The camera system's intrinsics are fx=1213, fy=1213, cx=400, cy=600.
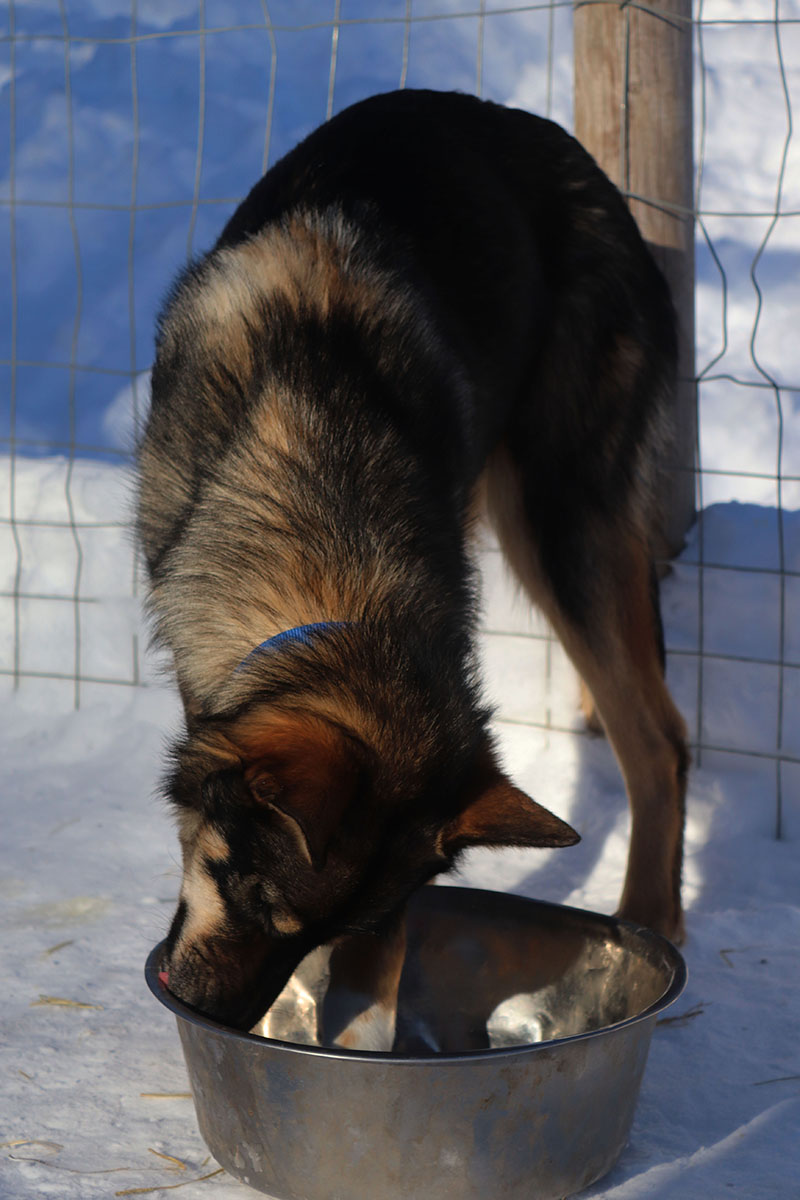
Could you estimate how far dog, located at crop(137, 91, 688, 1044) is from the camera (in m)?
2.10

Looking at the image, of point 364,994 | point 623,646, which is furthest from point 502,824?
point 623,646

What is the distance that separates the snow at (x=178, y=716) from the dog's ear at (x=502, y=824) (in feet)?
2.45

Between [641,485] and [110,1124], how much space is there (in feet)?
7.59

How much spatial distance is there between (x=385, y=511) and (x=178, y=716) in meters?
2.32

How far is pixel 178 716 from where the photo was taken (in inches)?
183

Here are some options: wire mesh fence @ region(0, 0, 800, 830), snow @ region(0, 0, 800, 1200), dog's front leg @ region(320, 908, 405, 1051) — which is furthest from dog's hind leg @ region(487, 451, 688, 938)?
dog's front leg @ region(320, 908, 405, 1051)

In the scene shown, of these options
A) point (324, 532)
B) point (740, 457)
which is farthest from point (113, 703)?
point (740, 457)

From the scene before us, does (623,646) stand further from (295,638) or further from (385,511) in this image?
(295,638)

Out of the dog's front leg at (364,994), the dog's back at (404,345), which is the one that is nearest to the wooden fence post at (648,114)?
the dog's back at (404,345)

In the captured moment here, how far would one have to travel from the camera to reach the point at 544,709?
178 inches

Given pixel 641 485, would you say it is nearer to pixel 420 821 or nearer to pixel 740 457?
pixel 420 821

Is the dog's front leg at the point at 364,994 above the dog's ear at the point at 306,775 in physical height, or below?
below

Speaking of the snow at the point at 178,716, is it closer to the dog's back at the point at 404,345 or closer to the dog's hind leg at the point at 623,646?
the dog's hind leg at the point at 623,646

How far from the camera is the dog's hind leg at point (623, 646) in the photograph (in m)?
3.52
